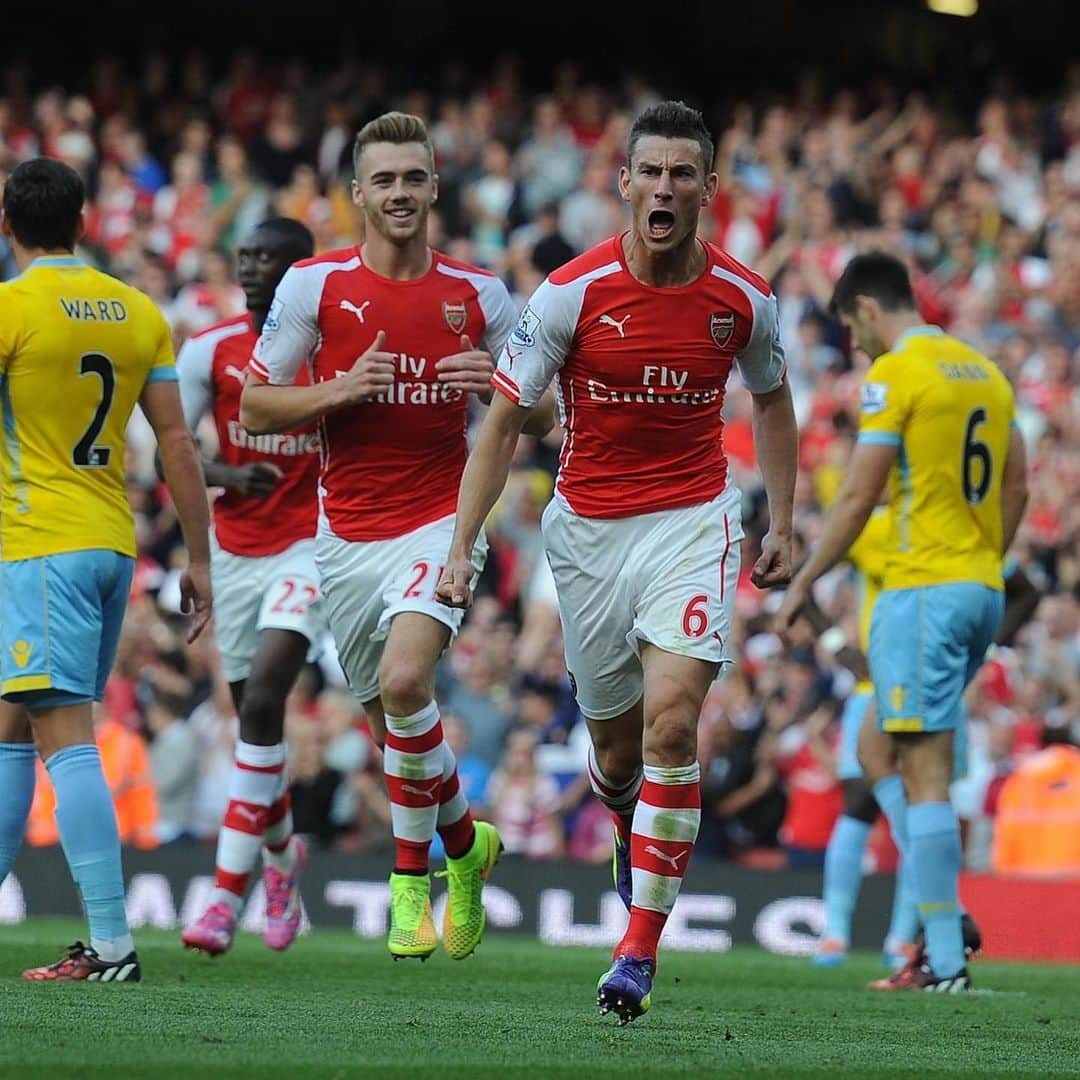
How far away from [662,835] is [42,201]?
120 inches

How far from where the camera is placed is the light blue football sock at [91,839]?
773 cm

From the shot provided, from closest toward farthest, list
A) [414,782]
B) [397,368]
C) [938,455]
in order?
[414,782] < [397,368] < [938,455]

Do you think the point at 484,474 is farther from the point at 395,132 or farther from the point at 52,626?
the point at 395,132

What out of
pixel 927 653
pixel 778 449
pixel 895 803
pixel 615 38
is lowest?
pixel 895 803

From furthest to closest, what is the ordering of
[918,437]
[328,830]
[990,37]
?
[990,37] → [328,830] → [918,437]

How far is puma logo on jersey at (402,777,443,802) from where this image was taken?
8289mm

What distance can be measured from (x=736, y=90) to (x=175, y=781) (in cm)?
1531

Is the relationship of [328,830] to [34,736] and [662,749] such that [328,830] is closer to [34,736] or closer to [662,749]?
[34,736]

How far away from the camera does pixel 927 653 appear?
9.44 meters

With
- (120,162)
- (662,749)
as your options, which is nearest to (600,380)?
(662,749)

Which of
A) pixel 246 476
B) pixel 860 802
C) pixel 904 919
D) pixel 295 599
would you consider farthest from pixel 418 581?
pixel 904 919

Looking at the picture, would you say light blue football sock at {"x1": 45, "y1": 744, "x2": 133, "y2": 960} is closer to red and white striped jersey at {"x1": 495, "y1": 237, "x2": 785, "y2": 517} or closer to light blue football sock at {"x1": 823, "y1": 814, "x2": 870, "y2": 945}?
red and white striped jersey at {"x1": 495, "y1": 237, "x2": 785, "y2": 517}

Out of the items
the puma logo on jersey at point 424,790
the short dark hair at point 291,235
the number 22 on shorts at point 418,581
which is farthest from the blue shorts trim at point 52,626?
the short dark hair at point 291,235

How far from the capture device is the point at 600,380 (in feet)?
24.7
